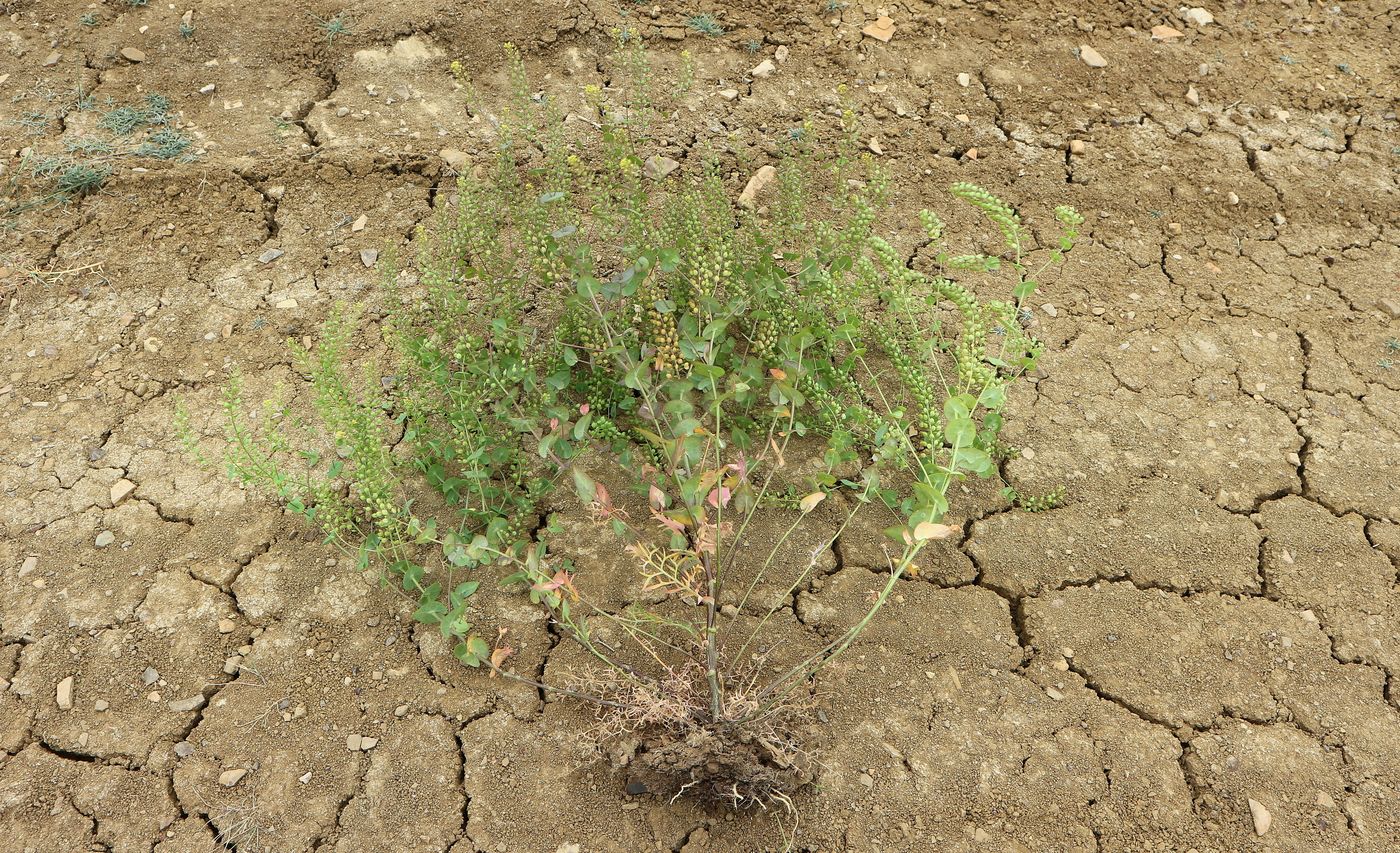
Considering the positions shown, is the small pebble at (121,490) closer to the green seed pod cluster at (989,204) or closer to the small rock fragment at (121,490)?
the small rock fragment at (121,490)

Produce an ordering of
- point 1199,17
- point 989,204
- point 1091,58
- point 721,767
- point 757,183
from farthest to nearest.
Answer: point 1199,17
point 1091,58
point 757,183
point 989,204
point 721,767

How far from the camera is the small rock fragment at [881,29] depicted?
14.3 feet

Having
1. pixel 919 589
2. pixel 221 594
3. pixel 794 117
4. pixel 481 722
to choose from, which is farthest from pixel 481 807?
pixel 794 117

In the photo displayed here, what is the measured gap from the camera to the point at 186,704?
2.52 meters

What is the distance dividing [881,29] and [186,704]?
3.70 m

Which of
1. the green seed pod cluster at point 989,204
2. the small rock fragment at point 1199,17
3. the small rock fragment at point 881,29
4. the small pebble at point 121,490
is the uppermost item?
the green seed pod cluster at point 989,204

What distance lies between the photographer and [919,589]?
275cm

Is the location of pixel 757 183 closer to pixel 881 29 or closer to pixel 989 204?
pixel 881 29

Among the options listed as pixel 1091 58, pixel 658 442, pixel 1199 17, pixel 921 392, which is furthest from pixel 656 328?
pixel 1199 17

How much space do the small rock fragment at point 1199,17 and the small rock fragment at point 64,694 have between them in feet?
16.2

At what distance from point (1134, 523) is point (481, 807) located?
6.41 ft

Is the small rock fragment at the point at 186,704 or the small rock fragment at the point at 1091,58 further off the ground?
the small rock fragment at the point at 1091,58

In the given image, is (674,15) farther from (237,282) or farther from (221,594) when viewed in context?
(221,594)

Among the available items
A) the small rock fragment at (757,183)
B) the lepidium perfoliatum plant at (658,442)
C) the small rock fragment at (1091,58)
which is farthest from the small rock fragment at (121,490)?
the small rock fragment at (1091,58)
